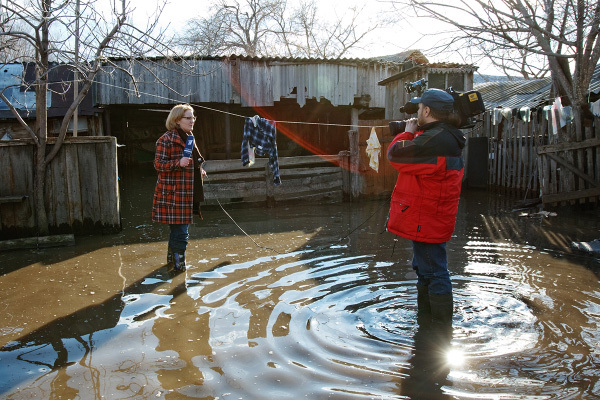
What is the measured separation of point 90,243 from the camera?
7.86 m

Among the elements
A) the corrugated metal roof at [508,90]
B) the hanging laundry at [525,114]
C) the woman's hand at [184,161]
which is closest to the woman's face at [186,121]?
the woman's hand at [184,161]

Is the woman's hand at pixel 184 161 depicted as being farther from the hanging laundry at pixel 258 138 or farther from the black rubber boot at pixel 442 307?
the hanging laundry at pixel 258 138

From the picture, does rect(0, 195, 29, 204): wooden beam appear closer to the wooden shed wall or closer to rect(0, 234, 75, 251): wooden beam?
rect(0, 234, 75, 251): wooden beam

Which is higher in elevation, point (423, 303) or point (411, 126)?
point (411, 126)

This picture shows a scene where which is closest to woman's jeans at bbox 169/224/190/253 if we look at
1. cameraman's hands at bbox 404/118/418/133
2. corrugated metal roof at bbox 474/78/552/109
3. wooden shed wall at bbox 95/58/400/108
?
cameraman's hands at bbox 404/118/418/133

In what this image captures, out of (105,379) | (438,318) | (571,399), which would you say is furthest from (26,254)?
(571,399)

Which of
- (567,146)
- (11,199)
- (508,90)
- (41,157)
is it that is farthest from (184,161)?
(508,90)

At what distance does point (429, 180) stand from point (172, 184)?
3.33m

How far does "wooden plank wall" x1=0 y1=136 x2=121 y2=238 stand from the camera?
25.9 feet

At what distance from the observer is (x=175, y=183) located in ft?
20.2

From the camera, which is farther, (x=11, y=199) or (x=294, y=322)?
(x=11, y=199)

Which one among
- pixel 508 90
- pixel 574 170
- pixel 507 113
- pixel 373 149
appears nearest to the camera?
pixel 574 170

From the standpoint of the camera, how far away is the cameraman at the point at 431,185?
395cm

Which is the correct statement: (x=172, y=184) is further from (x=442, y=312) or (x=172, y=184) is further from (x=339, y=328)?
(x=442, y=312)
